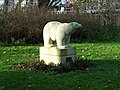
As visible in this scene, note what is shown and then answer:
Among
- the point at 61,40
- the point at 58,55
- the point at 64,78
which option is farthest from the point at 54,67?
the point at 64,78

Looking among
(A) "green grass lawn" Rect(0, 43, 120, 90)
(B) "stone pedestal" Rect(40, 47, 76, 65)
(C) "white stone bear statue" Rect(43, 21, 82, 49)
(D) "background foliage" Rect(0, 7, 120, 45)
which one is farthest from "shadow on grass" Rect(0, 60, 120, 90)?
(D) "background foliage" Rect(0, 7, 120, 45)

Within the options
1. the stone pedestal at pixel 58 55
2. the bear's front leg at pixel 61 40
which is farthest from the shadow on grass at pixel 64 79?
the bear's front leg at pixel 61 40

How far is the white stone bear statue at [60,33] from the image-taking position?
8789mm

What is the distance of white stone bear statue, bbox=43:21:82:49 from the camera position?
28.8 feet

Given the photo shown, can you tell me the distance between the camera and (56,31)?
357 inches

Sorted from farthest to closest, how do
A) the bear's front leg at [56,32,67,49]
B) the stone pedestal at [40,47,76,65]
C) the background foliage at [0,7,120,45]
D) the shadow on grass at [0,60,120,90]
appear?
the background foliage at [0,7,120,45]
the bear's front leg at [56,32,67,49]
the stone pedestal at [40,47,76,65]
the shadow on grass at [0,60,120,90]

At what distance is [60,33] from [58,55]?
639mm

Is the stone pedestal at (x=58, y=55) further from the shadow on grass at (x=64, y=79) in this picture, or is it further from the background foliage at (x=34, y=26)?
the background foliage at (x=34, y=26)

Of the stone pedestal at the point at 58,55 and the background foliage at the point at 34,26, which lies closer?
the stone pedestal at the point at 58,55

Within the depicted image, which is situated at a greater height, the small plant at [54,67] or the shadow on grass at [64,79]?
the small plant at [54,67]

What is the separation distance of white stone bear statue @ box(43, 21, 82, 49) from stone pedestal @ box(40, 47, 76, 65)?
167mm

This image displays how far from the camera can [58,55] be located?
877 centimetres

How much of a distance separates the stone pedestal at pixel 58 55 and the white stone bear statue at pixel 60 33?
0.17 metres

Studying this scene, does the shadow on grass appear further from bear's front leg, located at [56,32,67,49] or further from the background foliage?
the background foliage
